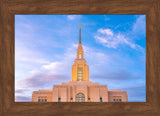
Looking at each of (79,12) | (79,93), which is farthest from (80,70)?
(79,12)

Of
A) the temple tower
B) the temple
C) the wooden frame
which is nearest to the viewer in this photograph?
the wooden frame

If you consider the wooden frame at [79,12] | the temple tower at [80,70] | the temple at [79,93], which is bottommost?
the temple at [79,93]

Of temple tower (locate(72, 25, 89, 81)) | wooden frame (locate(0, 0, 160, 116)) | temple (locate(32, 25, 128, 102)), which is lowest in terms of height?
temple (locate(32, 25, 128, 102))

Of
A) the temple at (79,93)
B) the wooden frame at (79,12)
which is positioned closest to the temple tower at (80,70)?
the temple at (79,93)

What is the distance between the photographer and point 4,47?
4.13ft

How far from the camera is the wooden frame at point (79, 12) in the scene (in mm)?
1207

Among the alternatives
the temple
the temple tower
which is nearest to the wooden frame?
the temple

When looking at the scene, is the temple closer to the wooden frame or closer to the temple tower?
the temple tower

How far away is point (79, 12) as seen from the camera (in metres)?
1.31

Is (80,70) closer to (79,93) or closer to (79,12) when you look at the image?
(79,93)

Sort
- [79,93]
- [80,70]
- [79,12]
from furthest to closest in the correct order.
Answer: [80,70] → [79,93] → [79,12]

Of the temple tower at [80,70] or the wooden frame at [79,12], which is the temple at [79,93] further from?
the wooden frame at [79,12]

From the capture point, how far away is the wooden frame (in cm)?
121

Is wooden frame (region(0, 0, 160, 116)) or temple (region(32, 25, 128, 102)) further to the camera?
temple (region(32, 25, 128, 102))
